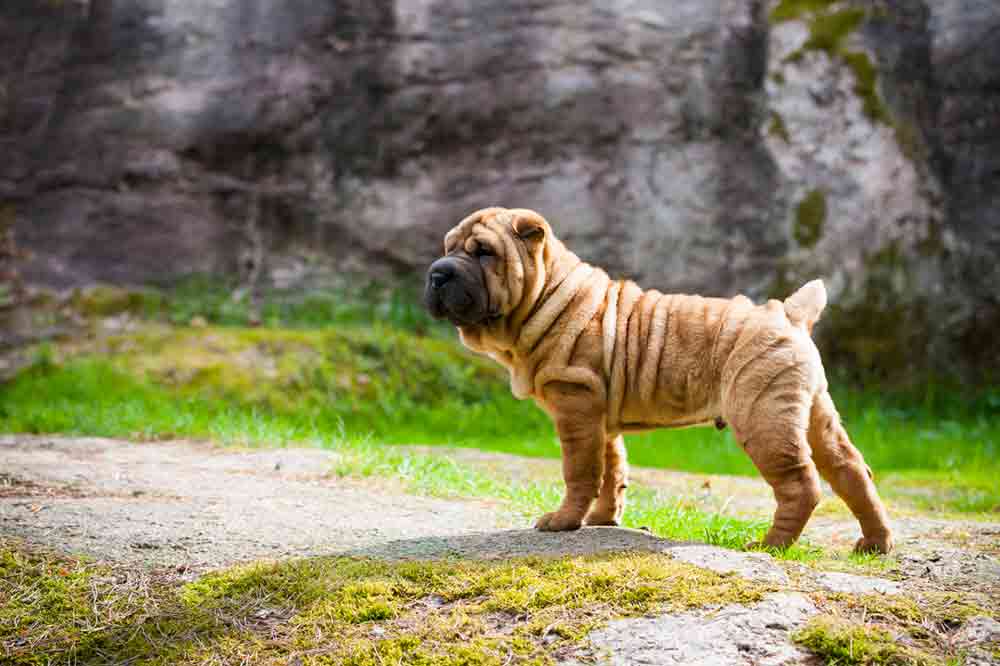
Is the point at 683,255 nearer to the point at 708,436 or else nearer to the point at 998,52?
the point at 708,436

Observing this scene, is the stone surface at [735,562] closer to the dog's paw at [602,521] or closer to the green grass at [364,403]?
the dog's paw at [602,521]

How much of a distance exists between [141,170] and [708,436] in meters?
7.33

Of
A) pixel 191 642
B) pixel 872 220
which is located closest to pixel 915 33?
pixel 872 220

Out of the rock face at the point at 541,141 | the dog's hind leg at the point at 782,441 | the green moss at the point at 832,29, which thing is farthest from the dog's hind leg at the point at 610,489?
the green moss at the point at 832,29

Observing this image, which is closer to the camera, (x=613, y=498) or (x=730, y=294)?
(x=613, y=498)

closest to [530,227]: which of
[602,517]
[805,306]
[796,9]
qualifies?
[805,306]

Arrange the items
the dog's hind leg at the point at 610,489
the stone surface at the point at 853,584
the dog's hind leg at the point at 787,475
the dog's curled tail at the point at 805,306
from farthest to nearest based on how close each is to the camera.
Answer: the dog's hind leg at the point at 610,489 < the dog's curled tail at the point at 805,306 < the dog's hind leg at the point at 787,475 < the stone surface at the point at 853,584

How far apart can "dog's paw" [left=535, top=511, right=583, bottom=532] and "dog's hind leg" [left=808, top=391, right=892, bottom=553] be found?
1.21 metres

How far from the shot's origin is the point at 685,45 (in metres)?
12.3

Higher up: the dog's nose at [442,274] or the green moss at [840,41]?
the green moss at [840,41]

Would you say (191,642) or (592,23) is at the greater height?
(592,23)

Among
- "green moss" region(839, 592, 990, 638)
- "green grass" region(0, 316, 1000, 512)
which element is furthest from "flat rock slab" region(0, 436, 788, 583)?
"green grass" region(0, 316, 1000, 512)

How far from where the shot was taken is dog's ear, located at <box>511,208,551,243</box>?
5160 millimetres

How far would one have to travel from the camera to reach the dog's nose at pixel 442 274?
505 centimetres
